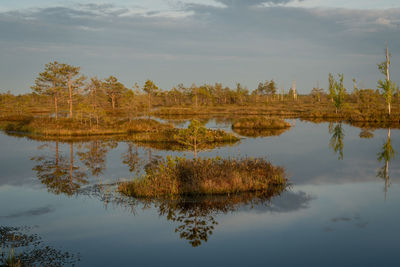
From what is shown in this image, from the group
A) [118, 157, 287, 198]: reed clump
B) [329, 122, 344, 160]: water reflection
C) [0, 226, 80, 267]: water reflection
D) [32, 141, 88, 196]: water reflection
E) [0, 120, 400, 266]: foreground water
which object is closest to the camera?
[0, 226, 80, 267]: water reflection

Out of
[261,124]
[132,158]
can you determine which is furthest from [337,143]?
[132,158]

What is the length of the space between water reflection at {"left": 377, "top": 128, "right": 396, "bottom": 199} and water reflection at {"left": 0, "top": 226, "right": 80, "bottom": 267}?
15.5 metres

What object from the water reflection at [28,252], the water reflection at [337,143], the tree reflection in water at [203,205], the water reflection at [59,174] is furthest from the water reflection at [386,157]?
the water reflection at [59,174]

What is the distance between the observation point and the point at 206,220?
12.7m

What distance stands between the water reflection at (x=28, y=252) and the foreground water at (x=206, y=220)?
0.08m

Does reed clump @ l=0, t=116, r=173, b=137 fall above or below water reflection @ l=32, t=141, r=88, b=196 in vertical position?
above

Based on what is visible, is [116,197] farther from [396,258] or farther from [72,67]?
[72,67]

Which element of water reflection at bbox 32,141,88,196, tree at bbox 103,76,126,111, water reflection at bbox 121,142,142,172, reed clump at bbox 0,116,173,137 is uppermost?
tree at bbox 103,76,126,111

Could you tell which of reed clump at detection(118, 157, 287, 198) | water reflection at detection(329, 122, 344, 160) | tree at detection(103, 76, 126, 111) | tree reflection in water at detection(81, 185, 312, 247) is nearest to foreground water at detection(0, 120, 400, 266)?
tree reflection in water at detection(81, 185, 312, 247)

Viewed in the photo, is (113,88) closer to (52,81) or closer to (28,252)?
(52,81)

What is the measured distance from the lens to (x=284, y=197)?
15.7 meters

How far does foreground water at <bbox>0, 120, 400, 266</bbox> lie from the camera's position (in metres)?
10.1

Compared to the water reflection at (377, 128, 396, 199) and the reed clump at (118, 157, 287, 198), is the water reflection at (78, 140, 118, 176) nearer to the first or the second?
the reed clump at (118, 157, 287, 198)

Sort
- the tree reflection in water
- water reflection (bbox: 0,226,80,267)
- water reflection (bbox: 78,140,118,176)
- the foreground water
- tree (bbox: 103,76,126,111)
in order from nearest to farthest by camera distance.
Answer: water reflection (bbox: 0,226,80,267) → the foreground water → the tree reflection in water → water reflection (bbox: 78,140,118,176) → tree (bbox: 103,76,126,111)
